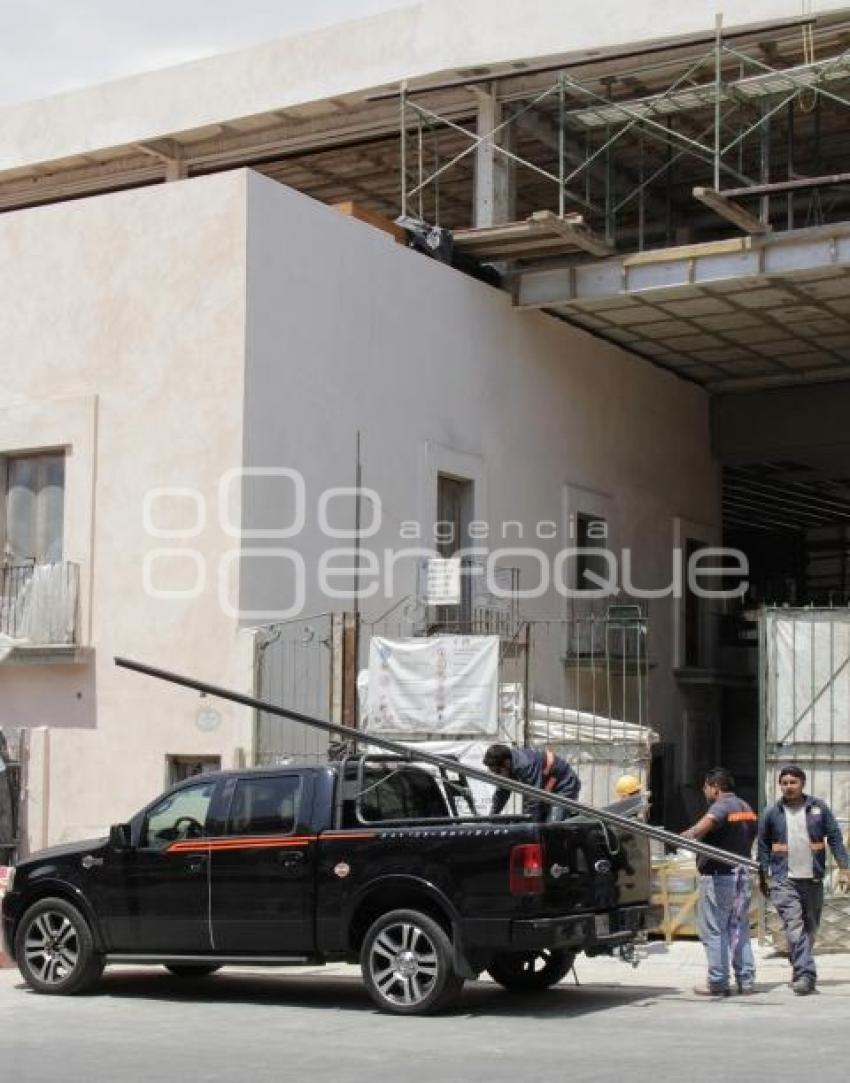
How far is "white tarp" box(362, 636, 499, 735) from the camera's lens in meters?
18.7

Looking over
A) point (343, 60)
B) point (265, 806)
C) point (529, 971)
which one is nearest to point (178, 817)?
point (265, 806)

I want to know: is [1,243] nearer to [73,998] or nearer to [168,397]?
[168,397]

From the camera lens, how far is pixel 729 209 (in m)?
22.6

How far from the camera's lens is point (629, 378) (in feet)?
93.7

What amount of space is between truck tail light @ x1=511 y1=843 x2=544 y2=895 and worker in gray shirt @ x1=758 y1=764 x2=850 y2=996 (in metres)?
2.41

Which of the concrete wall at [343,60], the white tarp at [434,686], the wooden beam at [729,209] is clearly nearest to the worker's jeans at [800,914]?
the white tarp at [434,686]

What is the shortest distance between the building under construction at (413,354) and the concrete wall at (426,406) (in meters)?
0.06

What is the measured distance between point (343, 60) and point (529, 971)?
15195mm

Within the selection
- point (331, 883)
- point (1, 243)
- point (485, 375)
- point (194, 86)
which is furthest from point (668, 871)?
point (194, 86)

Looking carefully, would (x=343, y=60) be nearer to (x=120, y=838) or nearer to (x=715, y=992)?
(x=120, y=838)

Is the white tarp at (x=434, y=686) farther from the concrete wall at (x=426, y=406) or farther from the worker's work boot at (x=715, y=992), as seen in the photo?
the worker's work boot at (x=715, y=992)

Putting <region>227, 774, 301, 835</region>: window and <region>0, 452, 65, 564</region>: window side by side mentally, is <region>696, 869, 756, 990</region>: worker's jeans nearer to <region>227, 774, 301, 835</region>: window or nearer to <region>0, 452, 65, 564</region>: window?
<region>227, 774, 301, 835</region>: window

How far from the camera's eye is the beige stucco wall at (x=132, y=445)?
65.8ft

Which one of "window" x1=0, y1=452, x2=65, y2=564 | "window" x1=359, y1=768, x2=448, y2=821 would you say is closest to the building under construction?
"window" x1=0, y1=452, x2=65, y2=564
